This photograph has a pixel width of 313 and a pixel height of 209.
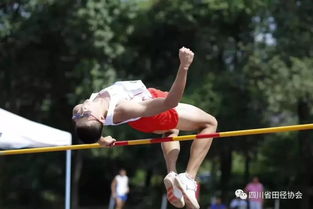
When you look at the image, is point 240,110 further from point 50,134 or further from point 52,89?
point 50,134

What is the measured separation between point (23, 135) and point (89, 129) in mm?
4058

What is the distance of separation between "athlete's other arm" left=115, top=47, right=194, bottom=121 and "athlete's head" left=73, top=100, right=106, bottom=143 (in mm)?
167

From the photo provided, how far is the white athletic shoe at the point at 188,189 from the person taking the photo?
5.74 meters

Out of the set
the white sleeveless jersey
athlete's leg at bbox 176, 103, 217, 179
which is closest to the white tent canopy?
the white sleeveless jersey

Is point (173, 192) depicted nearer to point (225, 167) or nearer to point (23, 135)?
point (23, 135)

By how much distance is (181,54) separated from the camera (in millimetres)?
5152

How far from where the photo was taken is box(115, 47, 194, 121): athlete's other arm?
5.17 m

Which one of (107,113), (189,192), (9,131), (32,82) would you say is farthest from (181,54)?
(32,82)

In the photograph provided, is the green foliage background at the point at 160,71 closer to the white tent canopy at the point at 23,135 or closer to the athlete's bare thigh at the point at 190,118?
the white tent canopy at the point at 23,135

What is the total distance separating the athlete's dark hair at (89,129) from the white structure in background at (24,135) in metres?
3.78

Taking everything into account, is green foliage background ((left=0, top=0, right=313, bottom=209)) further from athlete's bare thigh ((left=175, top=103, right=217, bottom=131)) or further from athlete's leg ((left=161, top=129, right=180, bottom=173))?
athlete's bare thigh ((left=175, top=103, right=217, bottom=131))

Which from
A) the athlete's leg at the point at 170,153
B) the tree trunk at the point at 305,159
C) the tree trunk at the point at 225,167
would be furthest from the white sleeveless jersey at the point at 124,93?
the tree trunk at the point at 225,167

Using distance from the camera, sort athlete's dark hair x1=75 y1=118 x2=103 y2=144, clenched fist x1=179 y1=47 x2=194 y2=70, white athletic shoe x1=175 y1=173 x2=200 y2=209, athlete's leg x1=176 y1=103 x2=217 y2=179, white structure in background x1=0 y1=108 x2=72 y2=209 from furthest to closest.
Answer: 1. white structure in background x1=0 y1=108 x2=72 y2=209
2. athlete's leg x1=176 y1=103 x2=217 y2=179
3. white athletic shoe x1=175 y1=173 x2=200 y2=209
4. athlete's dark hair x1=75 y1=118 x2=103 y2=144
5. clenched fist x1=179 y1=47 x2=194 y2=70

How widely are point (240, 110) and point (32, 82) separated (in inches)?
350
